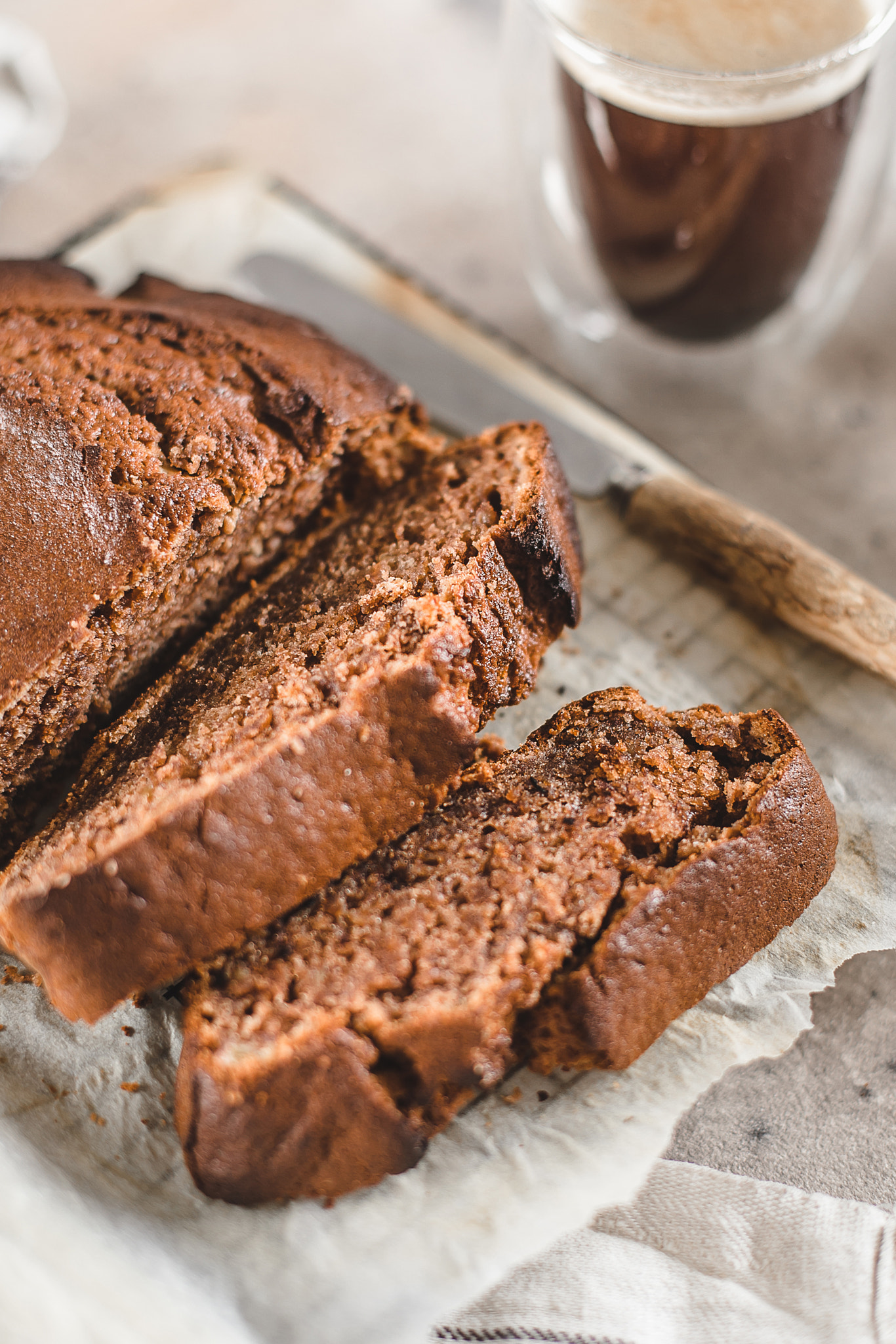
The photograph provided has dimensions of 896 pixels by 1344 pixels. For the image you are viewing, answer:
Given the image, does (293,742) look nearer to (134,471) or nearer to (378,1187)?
(134,471)

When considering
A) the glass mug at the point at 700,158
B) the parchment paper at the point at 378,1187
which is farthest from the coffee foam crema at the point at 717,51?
the parchment paper at the point at 378,1187

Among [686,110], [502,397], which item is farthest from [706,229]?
[502,397]

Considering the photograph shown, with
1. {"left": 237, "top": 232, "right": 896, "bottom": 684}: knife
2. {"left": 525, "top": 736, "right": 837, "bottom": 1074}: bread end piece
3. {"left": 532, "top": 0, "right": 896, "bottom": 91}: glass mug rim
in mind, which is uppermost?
{"left": 532, "top": 0, "right": 896, "bottom": 91}: glass mug rim

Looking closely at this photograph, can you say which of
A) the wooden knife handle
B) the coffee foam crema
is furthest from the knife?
the coffee foam crema

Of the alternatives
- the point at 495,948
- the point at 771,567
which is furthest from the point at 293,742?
the point at 771,567

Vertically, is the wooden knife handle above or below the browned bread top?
below

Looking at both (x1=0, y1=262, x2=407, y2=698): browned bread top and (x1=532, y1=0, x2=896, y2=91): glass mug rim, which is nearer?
(x1=0, y1=262, x2=407, y2=698): browned bread top

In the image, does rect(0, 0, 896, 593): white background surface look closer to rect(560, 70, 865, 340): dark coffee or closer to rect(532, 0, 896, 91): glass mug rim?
rect(560, 70, 865, 340): dark coffee
